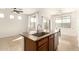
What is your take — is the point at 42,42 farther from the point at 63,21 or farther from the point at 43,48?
the point at 63,21

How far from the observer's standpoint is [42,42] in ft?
4.93

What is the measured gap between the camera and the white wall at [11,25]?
57.1 inches

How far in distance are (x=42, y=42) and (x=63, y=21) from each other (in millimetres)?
515

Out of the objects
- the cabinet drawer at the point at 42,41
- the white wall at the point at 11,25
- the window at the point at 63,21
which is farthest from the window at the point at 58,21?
the white wall at the point at 11,25

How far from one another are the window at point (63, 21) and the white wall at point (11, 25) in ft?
1.85

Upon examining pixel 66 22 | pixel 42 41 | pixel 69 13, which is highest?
pixel 69 13

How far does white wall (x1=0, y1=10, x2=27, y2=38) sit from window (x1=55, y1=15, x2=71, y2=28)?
1.85ft

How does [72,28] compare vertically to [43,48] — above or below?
above

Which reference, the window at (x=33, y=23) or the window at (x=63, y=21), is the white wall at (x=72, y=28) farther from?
the window at (x=33, y=23)

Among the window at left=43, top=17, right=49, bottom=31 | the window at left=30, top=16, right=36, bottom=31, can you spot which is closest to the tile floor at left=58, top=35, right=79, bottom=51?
the window at left=43, top=17, right=49, bottom=31

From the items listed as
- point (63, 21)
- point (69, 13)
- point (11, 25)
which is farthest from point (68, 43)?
point (11, 25)

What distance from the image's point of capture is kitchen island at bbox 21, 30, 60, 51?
1471 millimetres

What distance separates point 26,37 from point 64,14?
759mm
